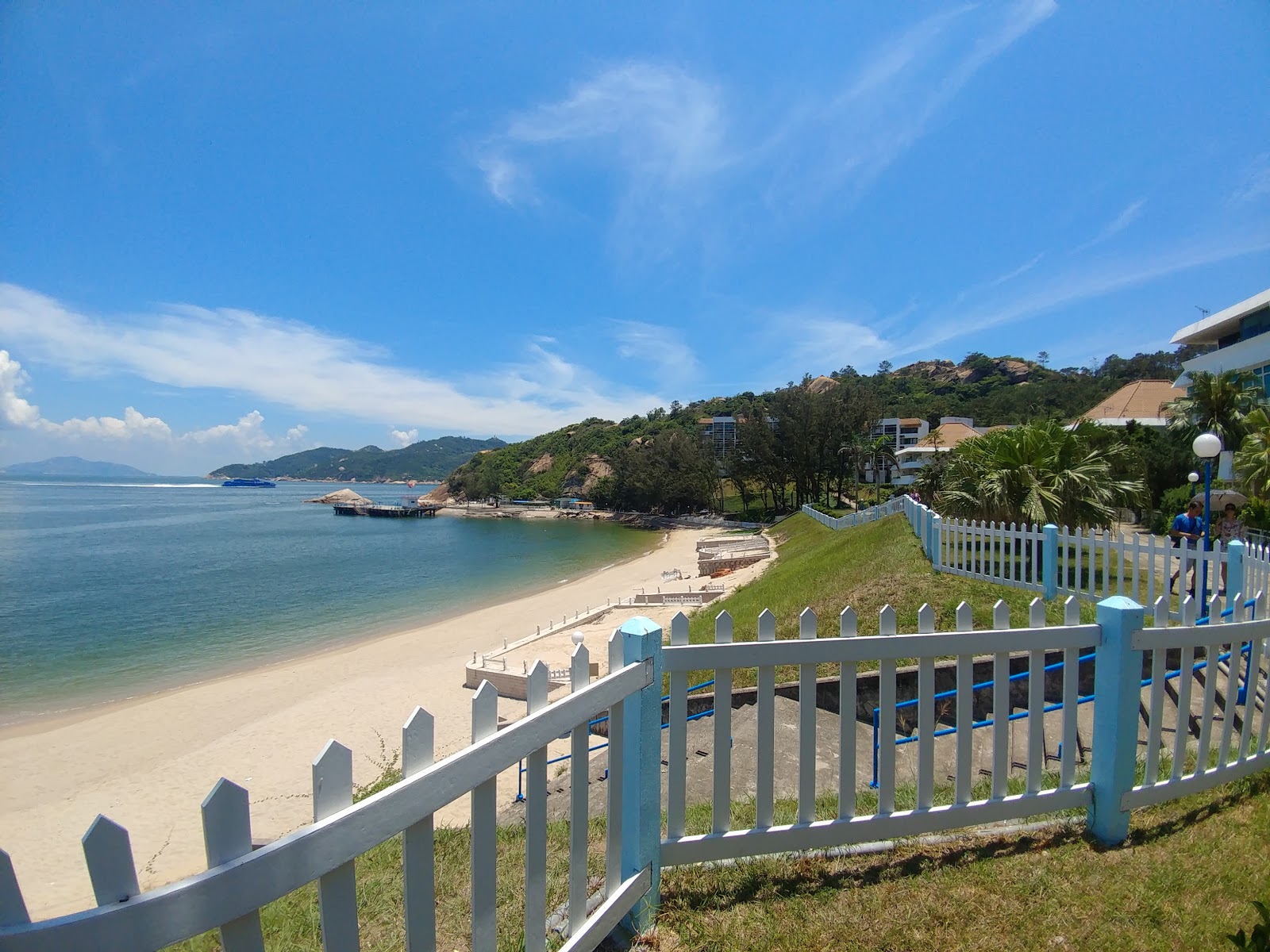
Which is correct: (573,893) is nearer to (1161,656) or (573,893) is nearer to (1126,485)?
(1161,656)

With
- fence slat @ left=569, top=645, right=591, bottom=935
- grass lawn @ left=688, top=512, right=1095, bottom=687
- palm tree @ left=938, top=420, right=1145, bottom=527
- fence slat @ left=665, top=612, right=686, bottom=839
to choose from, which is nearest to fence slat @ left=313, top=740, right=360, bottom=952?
fence slat @ left=569, top=645, right=591, bottom=935

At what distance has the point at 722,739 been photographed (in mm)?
2883

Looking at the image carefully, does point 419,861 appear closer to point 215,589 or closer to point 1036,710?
point 1036,710

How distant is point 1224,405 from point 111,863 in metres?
36.2

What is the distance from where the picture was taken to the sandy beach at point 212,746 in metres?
9.32

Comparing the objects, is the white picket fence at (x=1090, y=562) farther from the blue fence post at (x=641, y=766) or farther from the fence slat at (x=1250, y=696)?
the blue fence post at (x=641, y=766)

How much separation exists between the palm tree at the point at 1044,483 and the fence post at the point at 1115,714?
367 inches

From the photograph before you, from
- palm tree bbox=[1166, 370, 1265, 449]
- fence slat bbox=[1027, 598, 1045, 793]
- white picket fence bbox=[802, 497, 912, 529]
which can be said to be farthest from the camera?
palm tree bbox=[1166, 370, 1265, 449]

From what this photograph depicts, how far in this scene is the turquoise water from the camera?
21.2 meters

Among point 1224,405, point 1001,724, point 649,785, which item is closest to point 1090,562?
point 1001,724

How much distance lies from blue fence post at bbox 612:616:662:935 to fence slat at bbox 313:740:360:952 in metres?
1.22

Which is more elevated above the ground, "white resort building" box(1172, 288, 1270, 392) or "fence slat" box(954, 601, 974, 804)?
"white resort building" box(1172, 288, 1270, 392)

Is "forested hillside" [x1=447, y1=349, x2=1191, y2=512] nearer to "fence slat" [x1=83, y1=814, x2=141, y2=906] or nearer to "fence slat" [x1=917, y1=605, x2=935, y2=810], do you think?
"fence slat" [x1=917, y1=605, x2=935, y2=810]

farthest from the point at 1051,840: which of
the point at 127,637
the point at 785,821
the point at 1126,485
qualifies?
the point at 127,637
